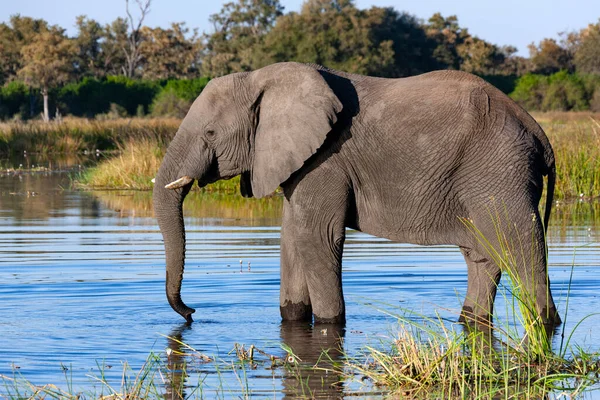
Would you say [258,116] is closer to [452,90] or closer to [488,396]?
[452,90]

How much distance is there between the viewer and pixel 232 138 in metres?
→ 8.57

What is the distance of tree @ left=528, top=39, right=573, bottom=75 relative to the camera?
86.9 metres

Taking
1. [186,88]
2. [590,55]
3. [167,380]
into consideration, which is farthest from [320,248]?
[590,55]

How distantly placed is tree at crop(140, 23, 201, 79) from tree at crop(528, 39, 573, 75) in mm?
23586

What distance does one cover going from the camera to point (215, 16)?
86562 millimetres

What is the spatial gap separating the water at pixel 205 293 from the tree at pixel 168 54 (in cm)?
6494

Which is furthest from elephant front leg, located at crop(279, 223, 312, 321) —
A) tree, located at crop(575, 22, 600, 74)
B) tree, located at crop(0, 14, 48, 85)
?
tree, located at crop(575, 22, 600, 74)

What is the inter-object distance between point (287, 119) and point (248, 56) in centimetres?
6368

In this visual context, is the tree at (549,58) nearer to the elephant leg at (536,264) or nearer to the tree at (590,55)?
the tree at (590,55)

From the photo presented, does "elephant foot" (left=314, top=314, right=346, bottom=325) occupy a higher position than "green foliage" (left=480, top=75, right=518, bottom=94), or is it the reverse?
"green foliage" (left=480, top=75, right=518, bottom=94)

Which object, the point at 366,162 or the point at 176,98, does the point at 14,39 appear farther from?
the point at 366,162

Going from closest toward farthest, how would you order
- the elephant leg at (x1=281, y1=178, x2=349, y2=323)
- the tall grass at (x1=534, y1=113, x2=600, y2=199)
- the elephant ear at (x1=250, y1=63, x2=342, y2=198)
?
the elephant ear at (x1=250, y1=63, x2=342, y2=198)
the elephant leg at (x1=281, y1=178, x2=349, y2=323)
the tall grass at (x1=534, y1=113, x2=600, y2=199)

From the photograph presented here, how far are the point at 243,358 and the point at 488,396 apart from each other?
5.60 ft

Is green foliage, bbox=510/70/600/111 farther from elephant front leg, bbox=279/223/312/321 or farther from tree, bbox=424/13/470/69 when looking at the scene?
elephant front leg, bbox=279/223/312/321
